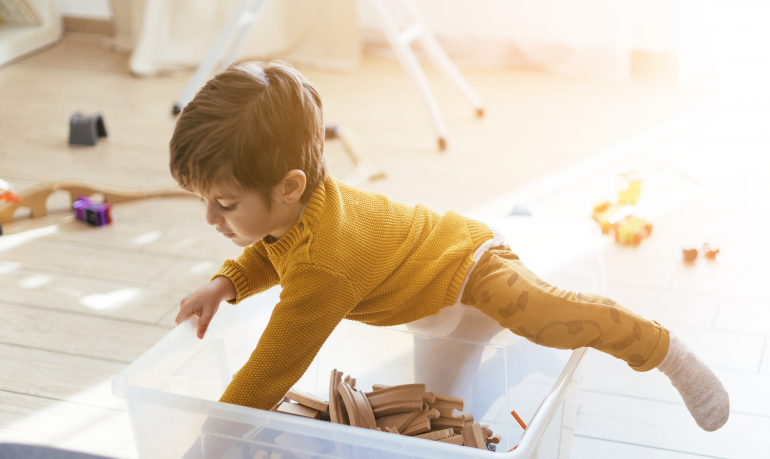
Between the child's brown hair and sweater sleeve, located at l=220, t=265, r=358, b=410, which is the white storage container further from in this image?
the child's brown hair

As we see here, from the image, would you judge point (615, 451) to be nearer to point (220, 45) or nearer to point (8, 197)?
point (8, 197)

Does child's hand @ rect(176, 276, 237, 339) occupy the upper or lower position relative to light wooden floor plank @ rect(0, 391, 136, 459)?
upper

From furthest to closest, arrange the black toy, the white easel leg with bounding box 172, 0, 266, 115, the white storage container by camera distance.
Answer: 1. the white easel leg with bounding box 172, 0, 266, 115
2. the black toy
3. the white storage container

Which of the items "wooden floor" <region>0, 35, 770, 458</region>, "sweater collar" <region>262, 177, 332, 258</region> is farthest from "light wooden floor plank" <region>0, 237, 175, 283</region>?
"sweater collar" <region>262, 177, 332, 258</region>

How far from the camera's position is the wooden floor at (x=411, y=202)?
0.94m

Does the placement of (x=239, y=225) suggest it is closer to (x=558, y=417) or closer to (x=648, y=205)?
(x=558, y=417)

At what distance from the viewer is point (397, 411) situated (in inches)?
32.9

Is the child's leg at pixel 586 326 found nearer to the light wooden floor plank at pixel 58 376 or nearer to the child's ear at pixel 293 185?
the child's ear at pixel 293 185

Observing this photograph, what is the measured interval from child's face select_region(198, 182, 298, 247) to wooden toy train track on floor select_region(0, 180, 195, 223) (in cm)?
79

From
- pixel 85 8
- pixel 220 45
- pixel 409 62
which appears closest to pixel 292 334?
pixel 409 62

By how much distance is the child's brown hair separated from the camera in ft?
2.19

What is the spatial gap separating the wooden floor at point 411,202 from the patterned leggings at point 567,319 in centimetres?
16

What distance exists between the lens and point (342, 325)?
97 cm

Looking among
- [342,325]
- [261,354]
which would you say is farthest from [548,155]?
[261,354]
